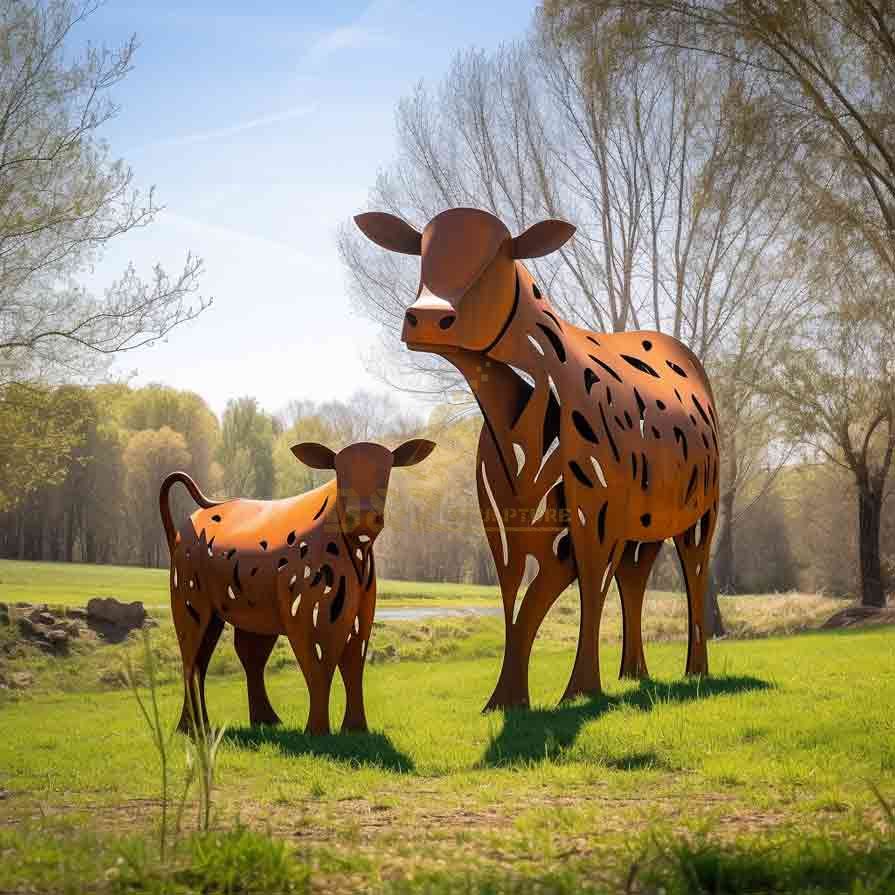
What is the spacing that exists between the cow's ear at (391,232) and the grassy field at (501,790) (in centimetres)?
375

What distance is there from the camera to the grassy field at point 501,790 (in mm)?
3545

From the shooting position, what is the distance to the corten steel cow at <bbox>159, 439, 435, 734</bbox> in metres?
7.42

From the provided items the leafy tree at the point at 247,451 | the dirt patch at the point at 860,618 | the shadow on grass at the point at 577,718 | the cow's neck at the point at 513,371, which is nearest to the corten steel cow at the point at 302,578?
the cow's neck at the point at 513,371

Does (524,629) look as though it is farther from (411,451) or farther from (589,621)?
(411,451)

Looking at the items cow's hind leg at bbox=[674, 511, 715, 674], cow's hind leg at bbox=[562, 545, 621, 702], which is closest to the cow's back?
cow's hind leg at bbox=[562, 545, 621, 702]

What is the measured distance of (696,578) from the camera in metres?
10.5

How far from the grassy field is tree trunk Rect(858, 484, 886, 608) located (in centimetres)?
1112

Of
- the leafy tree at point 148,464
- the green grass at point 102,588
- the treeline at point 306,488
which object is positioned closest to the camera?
the green grass at point 102,588

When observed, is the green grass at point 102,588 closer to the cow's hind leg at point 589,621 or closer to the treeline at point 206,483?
the treeline at point 206,483

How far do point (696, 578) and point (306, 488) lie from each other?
25379 mm

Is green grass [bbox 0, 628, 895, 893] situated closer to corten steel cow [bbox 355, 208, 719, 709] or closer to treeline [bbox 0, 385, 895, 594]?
corten steel cow [bbox 355, 208, 719, 709]

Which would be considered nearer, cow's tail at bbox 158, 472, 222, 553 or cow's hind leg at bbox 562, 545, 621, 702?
cow's hind leg at bbox 562, 545, 621, 702

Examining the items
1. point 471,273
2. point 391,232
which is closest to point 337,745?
point 471,273

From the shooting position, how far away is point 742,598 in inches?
1041
